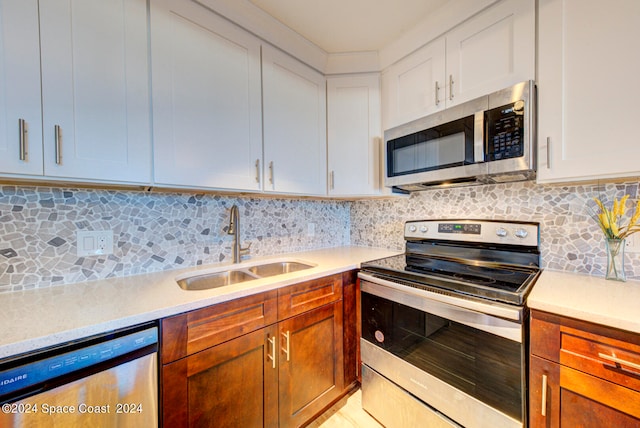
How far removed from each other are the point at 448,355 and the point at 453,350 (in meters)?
0.04

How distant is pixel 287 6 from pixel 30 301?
180cm

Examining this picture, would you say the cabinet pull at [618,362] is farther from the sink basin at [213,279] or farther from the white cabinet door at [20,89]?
the white cabinet door at [20,89]

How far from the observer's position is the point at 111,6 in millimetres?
994

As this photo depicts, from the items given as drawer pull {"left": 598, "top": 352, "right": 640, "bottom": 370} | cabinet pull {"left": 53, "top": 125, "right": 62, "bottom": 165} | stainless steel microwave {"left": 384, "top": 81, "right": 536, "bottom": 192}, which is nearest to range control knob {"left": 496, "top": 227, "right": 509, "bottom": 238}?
stainless steel microwave {"left": 384, "top": 81, "right": 536, "bottom": 192}

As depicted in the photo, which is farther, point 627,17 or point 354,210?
point 354,210

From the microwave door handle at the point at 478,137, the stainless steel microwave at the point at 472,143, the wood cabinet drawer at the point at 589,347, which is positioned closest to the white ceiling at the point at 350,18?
the stainless steel microwave at the point at 472,143

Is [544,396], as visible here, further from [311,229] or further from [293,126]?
[293,126]

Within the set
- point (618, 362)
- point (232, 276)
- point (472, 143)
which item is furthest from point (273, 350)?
point (472, 143)

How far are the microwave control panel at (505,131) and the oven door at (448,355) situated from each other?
757 mm

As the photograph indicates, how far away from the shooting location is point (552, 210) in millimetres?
1334

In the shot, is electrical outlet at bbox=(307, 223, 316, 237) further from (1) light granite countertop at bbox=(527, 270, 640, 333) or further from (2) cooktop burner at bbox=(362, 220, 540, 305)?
(1) light granite countertop at bbox=(527, 270, 640, 333)

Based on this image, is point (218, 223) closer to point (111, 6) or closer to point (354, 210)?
point (111, 6)

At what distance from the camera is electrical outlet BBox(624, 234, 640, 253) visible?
44.1 inches

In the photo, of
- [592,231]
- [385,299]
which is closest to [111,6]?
[385,299]
